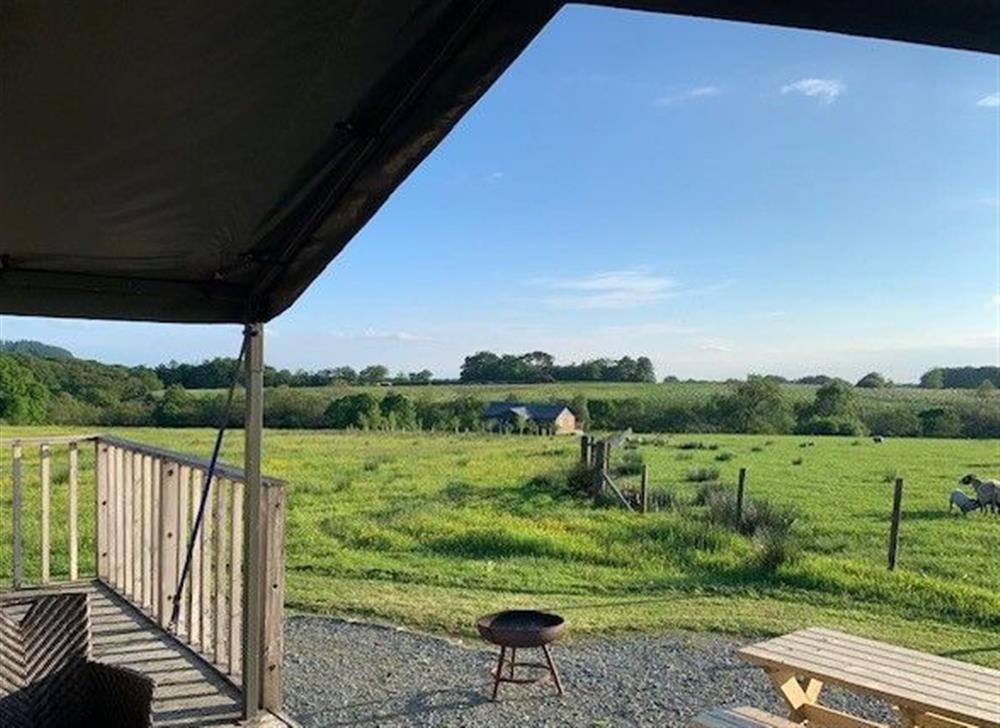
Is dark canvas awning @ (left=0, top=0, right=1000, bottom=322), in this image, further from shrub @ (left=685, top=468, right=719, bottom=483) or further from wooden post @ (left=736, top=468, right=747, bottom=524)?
shrub @ (left=685, top=468, right=719, bottom=483)

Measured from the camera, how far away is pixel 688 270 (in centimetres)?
2653

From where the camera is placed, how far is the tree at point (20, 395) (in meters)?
17.2

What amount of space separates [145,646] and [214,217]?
2654mm

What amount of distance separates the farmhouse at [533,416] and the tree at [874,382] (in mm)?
11239

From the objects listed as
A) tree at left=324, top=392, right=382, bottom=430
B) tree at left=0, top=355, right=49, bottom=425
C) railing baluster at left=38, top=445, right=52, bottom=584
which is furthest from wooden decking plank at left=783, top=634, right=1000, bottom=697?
tree at left=324, top=392, right=382, bottom=430

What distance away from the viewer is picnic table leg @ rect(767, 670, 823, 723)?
3836 mm

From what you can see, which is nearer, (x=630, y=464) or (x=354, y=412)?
(x=630, y=464)

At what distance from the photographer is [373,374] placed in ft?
88.6

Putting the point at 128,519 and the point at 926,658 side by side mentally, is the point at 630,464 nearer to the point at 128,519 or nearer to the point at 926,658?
the point at 128,519

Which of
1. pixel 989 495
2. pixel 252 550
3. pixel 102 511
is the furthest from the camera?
pixel 989 495

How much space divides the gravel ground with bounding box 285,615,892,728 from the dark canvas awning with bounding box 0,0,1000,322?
2.54 m

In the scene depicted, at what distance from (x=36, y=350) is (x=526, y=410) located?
1493 cm

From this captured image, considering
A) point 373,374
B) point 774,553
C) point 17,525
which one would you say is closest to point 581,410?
point 373,374

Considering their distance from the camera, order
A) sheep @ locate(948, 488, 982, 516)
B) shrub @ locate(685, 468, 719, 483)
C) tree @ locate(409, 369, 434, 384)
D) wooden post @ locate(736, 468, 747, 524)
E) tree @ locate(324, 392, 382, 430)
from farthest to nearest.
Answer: tree @ locate(409, 369, 434, 384)
tree @ locate(324, 392, 382, 430)
shrub @ locate(685, 468, 719, 483)
sheep @ locate(948, 488, 982, 516)
wooden post @ locate(736, 468, 747, 524)
